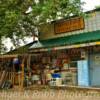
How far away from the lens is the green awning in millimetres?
22111

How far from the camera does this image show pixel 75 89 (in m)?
22.0

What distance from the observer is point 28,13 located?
79.1ft

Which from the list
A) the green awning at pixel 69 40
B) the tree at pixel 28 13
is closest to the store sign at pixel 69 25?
the green awning at pixel 69 40

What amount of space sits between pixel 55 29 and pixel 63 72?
10.1ft

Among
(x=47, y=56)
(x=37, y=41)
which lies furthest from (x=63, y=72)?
(x=37, y=41)

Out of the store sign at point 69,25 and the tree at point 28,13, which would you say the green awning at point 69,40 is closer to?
the store sign at point 69,25

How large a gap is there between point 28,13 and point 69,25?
284 cm

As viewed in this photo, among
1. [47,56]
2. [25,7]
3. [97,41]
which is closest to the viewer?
[97,41]

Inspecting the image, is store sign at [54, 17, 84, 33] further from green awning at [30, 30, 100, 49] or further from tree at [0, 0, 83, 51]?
tree at [0, 0, 83, 51]

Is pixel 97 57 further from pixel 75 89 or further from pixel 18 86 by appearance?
pixel 18 86

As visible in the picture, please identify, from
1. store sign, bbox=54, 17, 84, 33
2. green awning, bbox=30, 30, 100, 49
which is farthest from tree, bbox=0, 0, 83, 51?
green awning, bbox=30, 30, 100, 49

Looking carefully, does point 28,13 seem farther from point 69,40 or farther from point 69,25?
point 69,40

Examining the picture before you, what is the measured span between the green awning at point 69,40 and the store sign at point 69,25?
22.0 inches

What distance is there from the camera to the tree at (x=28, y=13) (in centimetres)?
2261
